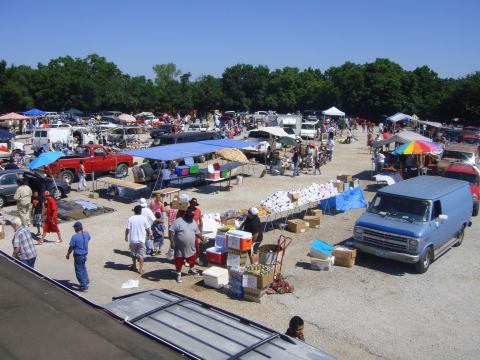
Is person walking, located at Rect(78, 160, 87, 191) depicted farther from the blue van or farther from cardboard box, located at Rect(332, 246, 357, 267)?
the blue van

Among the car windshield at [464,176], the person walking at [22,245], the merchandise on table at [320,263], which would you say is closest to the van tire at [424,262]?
the merchandise on table at [320,263]

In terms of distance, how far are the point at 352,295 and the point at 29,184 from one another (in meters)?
12.5

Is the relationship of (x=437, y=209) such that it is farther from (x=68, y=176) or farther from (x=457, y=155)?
(x=68, y=176)

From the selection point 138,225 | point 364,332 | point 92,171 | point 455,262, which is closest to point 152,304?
point 364,332

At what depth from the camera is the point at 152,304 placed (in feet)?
17.5

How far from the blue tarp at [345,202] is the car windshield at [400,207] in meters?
4.44

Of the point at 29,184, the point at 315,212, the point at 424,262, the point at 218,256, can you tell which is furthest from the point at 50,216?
the point at 424,262

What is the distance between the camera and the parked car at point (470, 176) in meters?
17.3

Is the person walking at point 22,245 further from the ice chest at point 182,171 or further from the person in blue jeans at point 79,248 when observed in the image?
the ice chest at point 182,171

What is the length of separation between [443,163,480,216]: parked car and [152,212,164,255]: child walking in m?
11.9

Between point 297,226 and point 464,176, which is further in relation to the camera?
point 464,176

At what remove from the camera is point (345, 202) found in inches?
683

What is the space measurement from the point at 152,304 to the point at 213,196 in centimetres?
1456

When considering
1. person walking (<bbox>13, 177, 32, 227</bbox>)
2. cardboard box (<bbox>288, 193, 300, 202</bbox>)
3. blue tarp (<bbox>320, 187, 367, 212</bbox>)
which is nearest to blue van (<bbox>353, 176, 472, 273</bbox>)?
cardboard box (<bbox>288, 193, 300, 202</bbox>)
